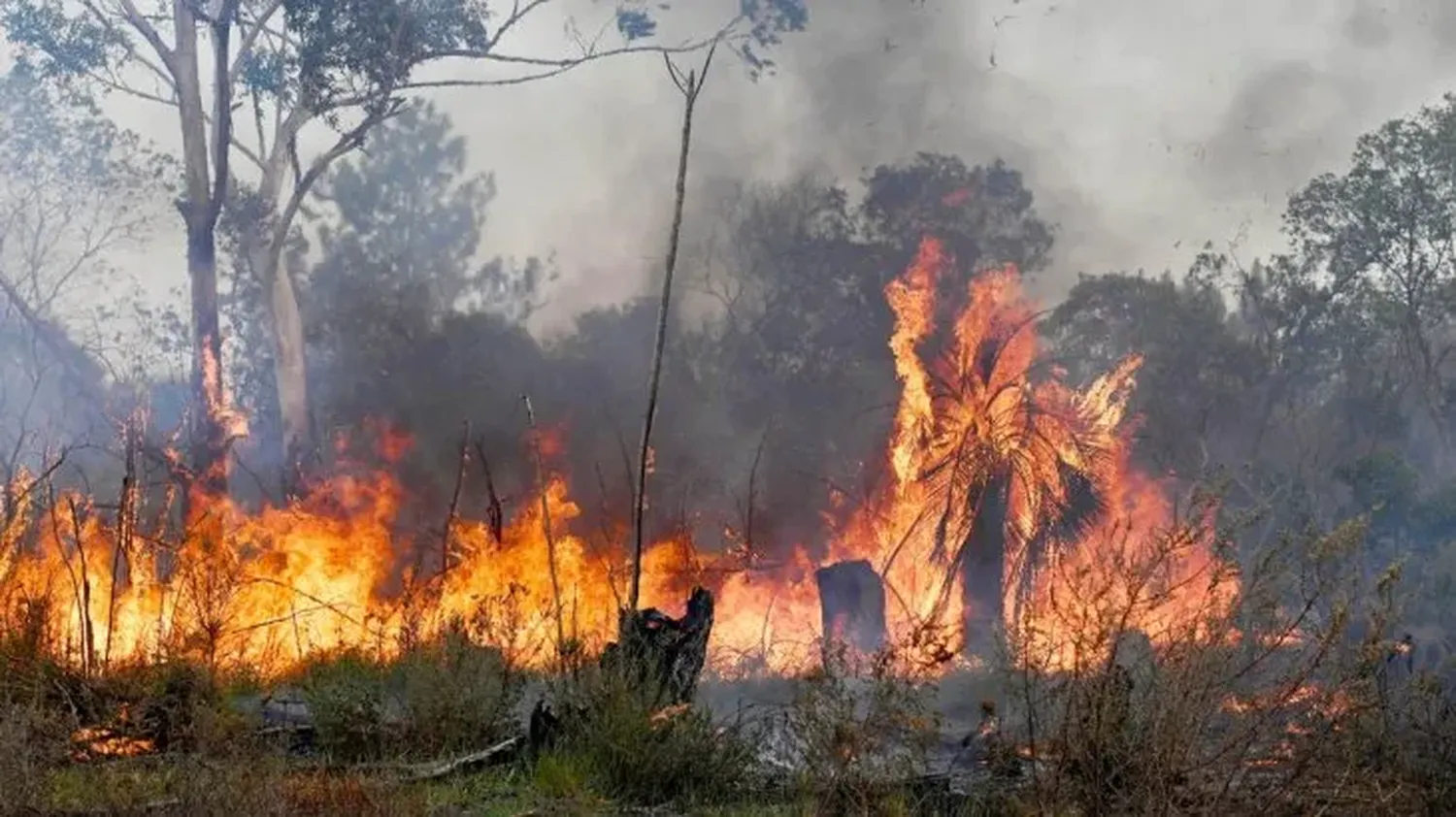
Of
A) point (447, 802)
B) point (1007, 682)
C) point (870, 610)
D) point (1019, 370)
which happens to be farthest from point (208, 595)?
point (1019, 370)

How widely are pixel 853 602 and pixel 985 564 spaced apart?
199 centimetres

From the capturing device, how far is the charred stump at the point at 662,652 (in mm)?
9453

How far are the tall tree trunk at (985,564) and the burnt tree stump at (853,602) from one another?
3.88 ft

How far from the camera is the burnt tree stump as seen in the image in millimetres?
17719

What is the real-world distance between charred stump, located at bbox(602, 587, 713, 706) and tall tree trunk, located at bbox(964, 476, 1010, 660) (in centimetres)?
789

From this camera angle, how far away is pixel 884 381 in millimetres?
33438

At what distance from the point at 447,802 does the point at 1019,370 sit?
12.4 m

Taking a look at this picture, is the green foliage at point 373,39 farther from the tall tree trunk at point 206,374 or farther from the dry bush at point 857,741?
the dry bush at point 857,741

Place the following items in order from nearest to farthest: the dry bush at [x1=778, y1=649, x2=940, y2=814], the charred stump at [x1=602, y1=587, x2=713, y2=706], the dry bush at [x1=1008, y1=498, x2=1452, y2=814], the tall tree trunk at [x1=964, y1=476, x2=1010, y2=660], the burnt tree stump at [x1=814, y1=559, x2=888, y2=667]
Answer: the dry bush at [x1=1008, y1=498, x2=1452, y2=814] < the dry bush at [x1=778, y1=649, x2=940, y2=814] < the charred stump at [x1=602, y1=587, x2=713, y2=706] < the burnt tree stump at [x1=814, y1=559, x2=888, y2=667] < the tall tree trunk at [x1=964, y1=476, x2=1010, y2=660]

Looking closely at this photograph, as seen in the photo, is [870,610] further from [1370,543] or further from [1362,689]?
[1370,543]

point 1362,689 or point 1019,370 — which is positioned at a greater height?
point 1019,370

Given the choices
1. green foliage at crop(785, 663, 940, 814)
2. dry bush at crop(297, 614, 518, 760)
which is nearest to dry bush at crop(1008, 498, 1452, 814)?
green foliage at crop(785, 663, 940, 814)

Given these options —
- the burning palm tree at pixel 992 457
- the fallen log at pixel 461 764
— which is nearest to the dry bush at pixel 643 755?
the fallen log at pixel 461 764

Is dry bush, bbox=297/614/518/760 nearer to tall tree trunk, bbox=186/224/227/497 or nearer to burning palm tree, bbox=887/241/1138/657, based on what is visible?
burning palm tree, bbox=887/241/1138/657
